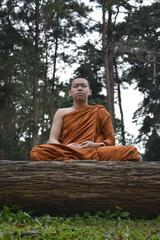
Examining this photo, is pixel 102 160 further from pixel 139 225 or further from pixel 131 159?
pixel 139 225

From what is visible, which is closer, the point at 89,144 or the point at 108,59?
the point at 89,144

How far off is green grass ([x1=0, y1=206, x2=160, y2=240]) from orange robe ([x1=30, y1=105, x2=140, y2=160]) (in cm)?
69

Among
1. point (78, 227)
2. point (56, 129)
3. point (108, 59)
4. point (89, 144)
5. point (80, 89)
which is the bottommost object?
point (78, 227)

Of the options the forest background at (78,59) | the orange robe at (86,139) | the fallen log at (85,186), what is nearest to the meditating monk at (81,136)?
the orange robe at (86,139)

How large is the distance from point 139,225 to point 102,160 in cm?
102

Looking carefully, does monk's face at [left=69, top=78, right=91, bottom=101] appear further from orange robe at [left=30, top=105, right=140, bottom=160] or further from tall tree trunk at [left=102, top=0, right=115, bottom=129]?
tall tree trunk at [left=102, top=0, right=115, bottom=129]

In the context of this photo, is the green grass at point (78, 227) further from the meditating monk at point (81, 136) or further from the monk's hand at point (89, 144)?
the monk's hand at point (89, 144)

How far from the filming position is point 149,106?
20484 mm

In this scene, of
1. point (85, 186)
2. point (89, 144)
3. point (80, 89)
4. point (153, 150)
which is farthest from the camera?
point (153, 150)

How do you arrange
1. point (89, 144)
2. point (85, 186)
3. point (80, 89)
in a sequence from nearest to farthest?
point (85, 186)
point (89, 144)
point (80, 89)

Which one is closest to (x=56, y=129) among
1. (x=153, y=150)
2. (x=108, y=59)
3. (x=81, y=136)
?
(x=81, y=136)

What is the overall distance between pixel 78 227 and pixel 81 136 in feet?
5.79

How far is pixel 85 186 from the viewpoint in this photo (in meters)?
4.65

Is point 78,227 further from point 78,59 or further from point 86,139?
point 78,59
